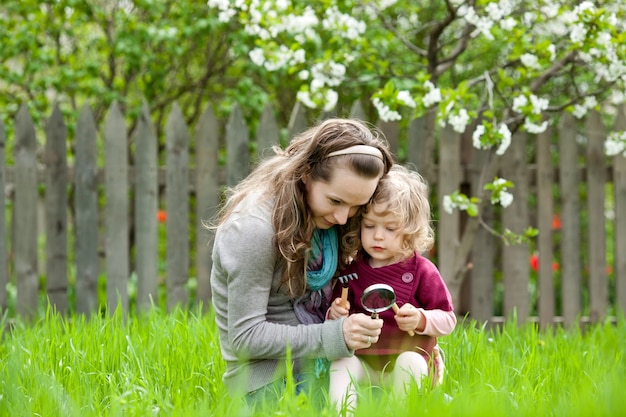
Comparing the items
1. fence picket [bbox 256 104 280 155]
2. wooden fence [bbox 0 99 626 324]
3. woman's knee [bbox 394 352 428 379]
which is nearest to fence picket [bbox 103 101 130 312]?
wooden fence [bbox 0 99 626 324]

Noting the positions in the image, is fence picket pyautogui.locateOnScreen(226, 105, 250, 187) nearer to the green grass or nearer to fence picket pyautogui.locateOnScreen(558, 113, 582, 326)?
the green grass


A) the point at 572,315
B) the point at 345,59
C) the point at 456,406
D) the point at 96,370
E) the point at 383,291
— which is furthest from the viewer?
the point at 572,315

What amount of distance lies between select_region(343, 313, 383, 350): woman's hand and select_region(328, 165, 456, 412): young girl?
13 centimetres

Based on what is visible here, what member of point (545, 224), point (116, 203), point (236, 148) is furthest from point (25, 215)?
point (545, 224)

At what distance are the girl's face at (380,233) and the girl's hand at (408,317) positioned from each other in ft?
0.70

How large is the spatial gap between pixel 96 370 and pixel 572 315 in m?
3.28

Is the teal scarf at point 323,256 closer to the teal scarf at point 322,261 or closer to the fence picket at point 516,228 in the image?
the teal scarf at point 322,261

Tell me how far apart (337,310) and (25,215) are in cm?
280

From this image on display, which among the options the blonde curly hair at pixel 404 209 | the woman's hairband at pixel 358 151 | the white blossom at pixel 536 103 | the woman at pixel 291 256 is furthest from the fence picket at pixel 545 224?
the woman's hairband at pixel 358 151

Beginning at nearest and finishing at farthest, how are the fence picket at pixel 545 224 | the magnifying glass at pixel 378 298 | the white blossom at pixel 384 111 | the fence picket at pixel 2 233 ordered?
1. the magnifying glass at pixel 378 298
2. the white blossom at pixel 384 111
3. the fence picket at pixel 2 233
4. the fence picket at pixel 545 224

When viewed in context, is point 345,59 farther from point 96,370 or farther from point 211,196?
point 96,370

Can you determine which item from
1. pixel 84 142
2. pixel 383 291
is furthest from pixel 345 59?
pixel 383 291

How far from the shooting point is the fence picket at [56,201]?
466cm

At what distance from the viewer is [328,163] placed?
2.56 m
